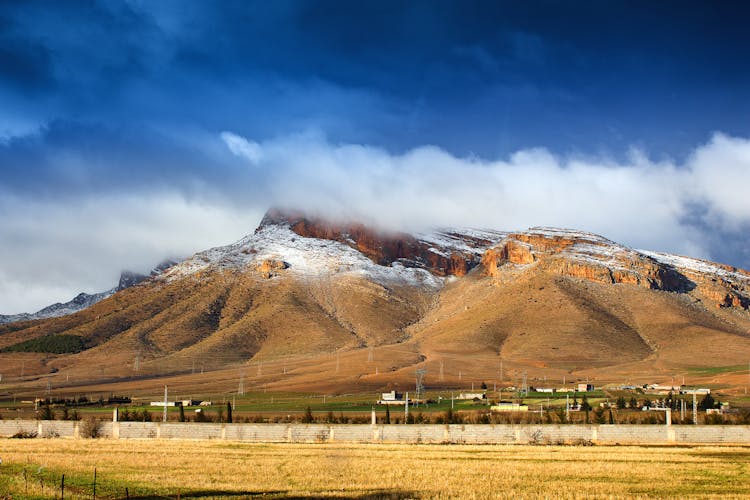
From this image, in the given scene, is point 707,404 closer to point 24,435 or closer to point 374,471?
point 374,471

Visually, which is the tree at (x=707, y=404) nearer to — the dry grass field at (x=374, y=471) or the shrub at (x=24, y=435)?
the dry grass field at (x=374, y=471)

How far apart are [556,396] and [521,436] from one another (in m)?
83.6

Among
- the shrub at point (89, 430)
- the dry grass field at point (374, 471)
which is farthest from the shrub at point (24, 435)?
the dry grass field at point (374, 471)

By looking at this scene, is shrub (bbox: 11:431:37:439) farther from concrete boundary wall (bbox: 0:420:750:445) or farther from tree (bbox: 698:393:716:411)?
tree (bbox: 698:393:716:411)

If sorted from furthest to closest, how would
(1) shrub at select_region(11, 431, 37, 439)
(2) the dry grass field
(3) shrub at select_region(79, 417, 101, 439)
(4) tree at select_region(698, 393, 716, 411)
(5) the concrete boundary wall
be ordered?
(4) tree at select_region(698, 393, 716, 411), (1) shrub at select_region(11, 431, 37, 439), (3) shrub at select_region(79, 417, 101, 439), (5) the concrete boundary wall, (2) the dry grass field

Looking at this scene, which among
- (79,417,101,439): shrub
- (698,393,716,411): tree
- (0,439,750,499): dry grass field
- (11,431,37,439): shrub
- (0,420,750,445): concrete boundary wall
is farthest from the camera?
(698,393,716,411): tree

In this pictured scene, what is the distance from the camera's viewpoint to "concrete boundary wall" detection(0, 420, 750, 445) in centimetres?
6094

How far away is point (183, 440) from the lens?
65.5 metres

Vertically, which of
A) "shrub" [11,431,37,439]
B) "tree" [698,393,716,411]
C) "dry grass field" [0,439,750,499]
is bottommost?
"shrub" [11,431,37,439]

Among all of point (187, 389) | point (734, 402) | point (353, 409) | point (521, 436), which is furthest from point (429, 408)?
point (187, 389)

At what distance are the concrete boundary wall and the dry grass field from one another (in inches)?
223

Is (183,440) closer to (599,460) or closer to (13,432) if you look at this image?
(13,432)

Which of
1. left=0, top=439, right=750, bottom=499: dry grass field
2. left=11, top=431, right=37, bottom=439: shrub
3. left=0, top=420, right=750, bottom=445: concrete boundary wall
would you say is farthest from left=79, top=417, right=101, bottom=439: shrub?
left=0, top=439, right=750, bottom=499: dry grass field

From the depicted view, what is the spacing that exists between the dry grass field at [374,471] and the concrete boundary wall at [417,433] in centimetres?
567
